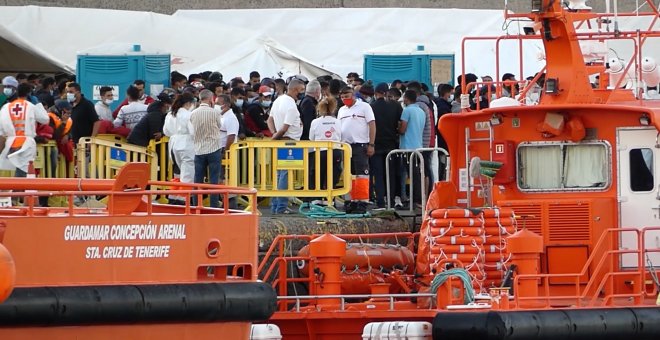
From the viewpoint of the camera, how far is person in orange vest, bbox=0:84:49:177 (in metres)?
18.3

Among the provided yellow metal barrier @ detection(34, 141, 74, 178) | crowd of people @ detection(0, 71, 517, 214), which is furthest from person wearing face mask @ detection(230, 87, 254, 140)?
yellow metal barrier @ detection(34, 141, 74, 178)

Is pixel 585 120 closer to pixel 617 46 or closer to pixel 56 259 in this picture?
pixel 56 259

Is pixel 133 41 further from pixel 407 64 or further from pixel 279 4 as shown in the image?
pixel 279 4

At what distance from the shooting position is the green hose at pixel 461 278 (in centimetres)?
1499

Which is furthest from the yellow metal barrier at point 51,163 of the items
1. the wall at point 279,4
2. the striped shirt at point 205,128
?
the wall at point 279,4

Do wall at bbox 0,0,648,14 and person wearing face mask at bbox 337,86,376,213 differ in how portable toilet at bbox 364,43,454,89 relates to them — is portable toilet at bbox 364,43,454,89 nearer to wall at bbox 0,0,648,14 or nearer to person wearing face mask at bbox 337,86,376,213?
wall at bbox 0,0,648,14

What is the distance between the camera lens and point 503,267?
15.5 m

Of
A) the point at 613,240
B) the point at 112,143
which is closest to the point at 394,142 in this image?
the point at 112,143

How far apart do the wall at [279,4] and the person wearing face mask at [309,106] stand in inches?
→ 591

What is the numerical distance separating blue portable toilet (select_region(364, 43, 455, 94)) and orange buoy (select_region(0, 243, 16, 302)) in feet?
53.5

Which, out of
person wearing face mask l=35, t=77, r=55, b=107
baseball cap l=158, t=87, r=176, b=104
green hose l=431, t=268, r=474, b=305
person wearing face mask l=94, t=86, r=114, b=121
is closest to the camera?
green hose l=431, t=268, r=474, b=305

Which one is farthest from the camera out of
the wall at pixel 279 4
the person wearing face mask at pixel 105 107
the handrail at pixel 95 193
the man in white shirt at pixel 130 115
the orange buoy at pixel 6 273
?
the wall at pixel 279 4

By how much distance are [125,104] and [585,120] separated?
689cm

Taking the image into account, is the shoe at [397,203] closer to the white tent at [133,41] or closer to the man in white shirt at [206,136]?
the man in white shirt at [206,136]
